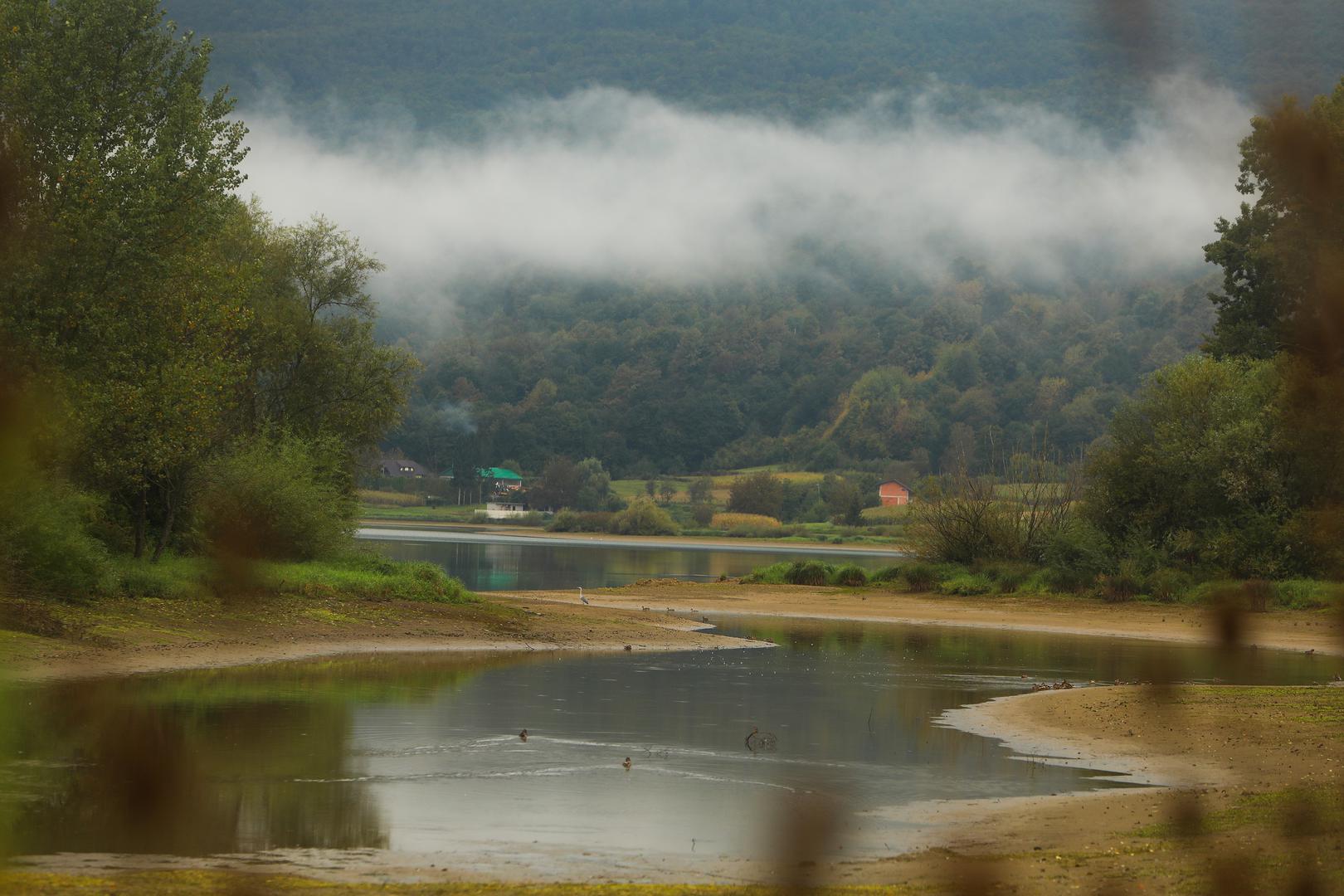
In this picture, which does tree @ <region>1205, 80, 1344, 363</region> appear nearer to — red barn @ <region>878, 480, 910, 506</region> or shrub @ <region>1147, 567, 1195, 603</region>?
shrub @ <region>1147, 567, 1195, 603</region>

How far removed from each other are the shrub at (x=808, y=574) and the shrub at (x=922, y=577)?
15.9 ft

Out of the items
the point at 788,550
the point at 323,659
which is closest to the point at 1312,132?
the point at 323,659

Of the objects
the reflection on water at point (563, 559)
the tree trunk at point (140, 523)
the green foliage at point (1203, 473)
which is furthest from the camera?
the reflection on water at point (563, 559)

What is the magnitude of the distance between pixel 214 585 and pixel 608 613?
14019mm

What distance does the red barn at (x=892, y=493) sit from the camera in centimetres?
16825

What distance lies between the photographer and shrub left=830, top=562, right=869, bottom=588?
61.5 meters

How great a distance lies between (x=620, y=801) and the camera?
52.4 ft

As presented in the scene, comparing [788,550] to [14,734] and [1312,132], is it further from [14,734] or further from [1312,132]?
[1312,132]

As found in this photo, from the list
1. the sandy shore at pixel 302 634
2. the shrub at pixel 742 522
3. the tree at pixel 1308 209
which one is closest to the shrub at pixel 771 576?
the sandy shore at pixel 302 634

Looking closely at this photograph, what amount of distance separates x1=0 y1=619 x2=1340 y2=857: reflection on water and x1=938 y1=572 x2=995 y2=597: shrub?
2427 cm

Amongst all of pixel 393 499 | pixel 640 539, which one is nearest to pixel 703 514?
pixel 640 539

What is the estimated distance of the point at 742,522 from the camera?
153 meters

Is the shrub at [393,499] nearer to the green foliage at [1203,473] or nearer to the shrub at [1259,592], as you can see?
the green foliage at [1203,473]

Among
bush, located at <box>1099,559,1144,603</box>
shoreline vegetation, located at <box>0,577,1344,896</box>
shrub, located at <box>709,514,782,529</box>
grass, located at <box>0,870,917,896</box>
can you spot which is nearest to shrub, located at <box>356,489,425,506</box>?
shrub, located at <box>709,514,782,529</box>
